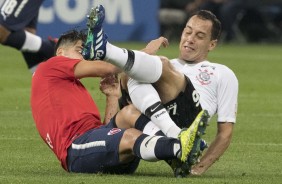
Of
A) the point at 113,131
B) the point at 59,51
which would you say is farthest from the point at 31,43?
the point at 113,131

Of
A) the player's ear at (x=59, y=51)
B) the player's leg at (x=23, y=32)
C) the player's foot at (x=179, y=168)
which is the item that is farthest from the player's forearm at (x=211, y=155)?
the player's leg at (x=23, y=32)

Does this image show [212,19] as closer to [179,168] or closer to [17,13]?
[179,168]

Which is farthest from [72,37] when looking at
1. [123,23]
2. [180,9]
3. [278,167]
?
[180,9]

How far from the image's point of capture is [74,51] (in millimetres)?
8492

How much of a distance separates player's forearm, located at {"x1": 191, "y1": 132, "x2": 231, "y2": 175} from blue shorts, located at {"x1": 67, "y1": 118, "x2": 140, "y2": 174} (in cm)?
49

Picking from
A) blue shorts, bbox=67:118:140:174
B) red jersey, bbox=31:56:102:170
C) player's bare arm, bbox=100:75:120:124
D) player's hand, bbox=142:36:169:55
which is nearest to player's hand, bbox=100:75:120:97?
player's bare arm, bbox=100:75:120:124

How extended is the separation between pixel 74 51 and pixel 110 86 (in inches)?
17.2

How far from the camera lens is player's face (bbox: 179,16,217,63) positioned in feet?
28.2

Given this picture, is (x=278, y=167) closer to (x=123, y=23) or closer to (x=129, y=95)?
(x=129, y=95)

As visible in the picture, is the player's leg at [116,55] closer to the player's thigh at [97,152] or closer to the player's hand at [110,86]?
the player's thigh at [97,152]

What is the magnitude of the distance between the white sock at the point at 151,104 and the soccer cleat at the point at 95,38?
40 centimetres

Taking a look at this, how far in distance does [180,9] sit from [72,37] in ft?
65.6

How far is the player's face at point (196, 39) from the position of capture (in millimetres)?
8586

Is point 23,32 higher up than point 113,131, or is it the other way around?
point 113,131
